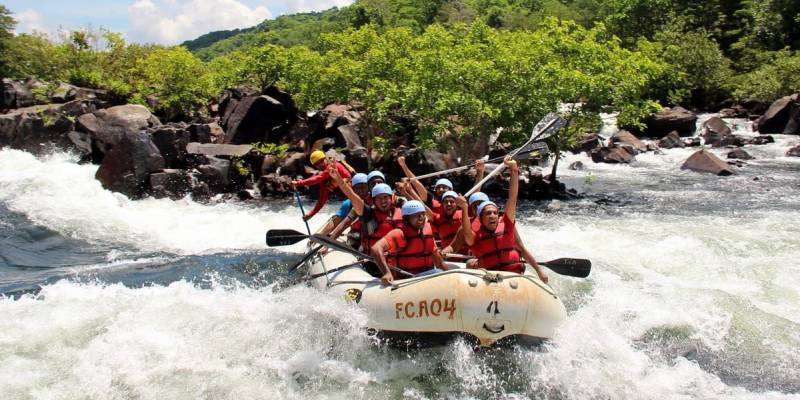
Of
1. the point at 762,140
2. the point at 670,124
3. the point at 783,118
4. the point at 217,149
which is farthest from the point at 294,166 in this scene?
the point at 783,118

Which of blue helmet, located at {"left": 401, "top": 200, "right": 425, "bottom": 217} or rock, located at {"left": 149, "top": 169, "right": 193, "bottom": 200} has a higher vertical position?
blue helmet, located at {"left": 401, "top": 200, "right": 425, "bottom": 217}

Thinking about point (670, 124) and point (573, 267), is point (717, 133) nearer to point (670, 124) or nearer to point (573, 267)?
point (670, 124)

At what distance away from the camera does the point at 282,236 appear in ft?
26.6

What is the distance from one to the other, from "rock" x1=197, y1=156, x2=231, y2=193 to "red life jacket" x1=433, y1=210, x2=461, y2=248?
9.34 metres

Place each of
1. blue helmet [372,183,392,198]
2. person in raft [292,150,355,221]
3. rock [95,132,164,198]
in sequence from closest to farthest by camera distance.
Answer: blue helmet [372,183,392,198] → person in raft [292,150,355,221] → rock [95,132,164,198]

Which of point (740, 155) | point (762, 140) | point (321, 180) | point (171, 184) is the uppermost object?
point (321, 180)

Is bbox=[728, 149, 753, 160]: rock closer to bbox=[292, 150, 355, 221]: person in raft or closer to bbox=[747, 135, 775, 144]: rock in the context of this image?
bbox=[747, 135, 775, 144]: rock

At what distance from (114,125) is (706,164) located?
1612 cm

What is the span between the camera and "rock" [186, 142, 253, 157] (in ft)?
54.0

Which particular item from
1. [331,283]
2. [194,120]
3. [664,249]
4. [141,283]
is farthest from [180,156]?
[664,249]

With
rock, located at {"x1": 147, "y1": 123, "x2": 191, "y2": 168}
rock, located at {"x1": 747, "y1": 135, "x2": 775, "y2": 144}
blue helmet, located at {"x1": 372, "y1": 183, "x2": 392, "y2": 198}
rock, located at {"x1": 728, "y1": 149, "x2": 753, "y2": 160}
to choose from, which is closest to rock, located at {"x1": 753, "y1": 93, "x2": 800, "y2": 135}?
rock, located at {"x1": 747, "y1": 135, "x2": 775, "y2": 144}

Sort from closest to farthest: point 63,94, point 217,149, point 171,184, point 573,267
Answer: point 573,267 → point 171,184 → point 217,149 → point 63,94

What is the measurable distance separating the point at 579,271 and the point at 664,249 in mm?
4235

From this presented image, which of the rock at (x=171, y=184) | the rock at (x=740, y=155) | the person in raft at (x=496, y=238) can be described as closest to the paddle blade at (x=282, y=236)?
the person in raft at (x=496, y=238)
